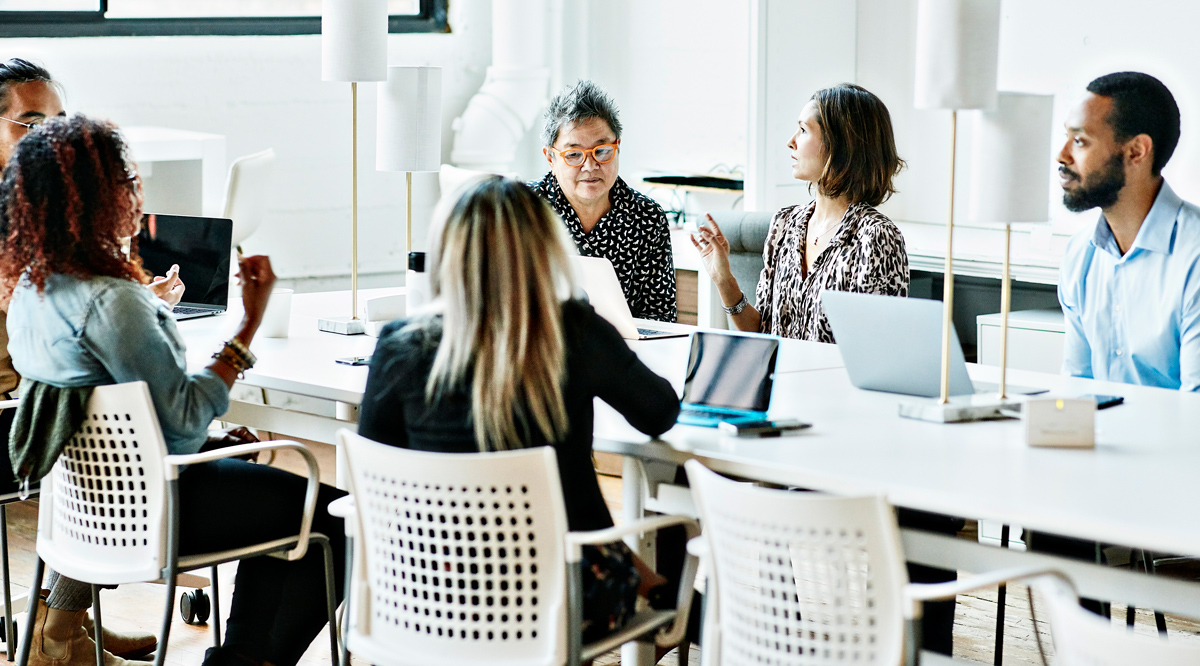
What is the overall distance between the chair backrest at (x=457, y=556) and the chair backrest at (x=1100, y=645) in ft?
2.39

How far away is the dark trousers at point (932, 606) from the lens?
2.74 meters

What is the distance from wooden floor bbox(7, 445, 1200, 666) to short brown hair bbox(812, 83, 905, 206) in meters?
1.10

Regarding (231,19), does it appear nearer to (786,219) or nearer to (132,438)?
(786,219)

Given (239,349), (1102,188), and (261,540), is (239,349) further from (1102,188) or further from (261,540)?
(1102,188)

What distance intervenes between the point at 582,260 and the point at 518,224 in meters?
1.00

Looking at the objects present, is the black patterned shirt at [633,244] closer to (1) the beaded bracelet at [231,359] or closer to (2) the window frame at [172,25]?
(1) the beaded bracelet at [231,359]

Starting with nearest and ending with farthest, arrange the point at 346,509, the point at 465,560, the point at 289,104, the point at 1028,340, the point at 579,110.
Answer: the point at 465,560 < the point at 346,509 < the point at 579,110 < the point at 1028,340 < the point at 289,104

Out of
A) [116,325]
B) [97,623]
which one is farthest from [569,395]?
[97,623]

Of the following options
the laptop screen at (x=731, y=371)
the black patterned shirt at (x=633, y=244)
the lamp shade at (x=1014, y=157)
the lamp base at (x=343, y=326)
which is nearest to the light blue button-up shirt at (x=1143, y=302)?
the lamp shade at (x=1014, y=157)

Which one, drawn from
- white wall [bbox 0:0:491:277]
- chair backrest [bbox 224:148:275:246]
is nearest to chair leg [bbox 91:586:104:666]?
chair backrest [bbox 224:148:275:246]

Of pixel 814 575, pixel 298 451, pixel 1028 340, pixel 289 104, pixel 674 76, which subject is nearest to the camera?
pixel 814 575

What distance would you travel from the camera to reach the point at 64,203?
2.52 metres

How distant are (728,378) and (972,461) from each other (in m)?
0.49

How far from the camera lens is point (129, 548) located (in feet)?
8.26
